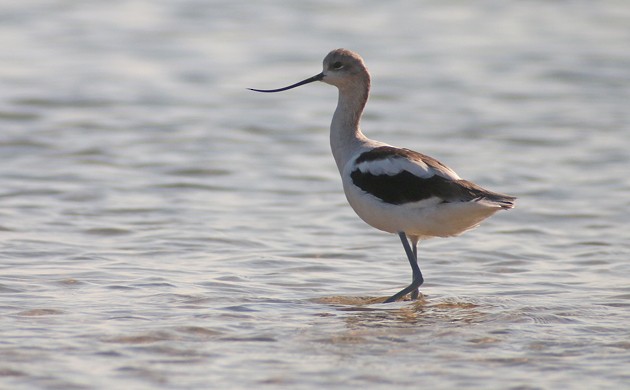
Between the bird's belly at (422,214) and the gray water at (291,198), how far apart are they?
17.9 inches

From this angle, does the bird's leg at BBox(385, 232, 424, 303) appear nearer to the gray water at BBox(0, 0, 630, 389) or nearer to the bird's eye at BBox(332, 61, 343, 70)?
the gray water at BBox(0, 0, 630, 389)

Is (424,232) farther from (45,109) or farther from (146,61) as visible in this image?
(146,61)

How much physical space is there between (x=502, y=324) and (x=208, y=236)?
265cm

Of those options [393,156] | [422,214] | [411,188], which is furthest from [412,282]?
[393,156]

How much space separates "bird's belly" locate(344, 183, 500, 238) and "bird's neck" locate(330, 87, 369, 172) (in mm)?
467

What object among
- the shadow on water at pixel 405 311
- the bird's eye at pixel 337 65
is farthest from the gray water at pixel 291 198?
the bird's eye at pixel 337 65

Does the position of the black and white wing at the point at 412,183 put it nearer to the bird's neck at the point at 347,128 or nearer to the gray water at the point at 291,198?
the bird's neck at the point at 347,128

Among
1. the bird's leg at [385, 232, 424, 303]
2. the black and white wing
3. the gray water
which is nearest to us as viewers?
the gray water

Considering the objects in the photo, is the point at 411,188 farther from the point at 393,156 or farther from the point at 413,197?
the point at 393,156

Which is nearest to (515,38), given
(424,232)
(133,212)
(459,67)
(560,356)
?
(459,67)

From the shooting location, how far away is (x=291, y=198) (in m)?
9.57

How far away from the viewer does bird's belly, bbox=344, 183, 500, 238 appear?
686 cm

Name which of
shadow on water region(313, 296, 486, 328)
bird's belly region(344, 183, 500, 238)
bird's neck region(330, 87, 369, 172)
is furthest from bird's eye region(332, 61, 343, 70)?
shadow on water region(313, 296, 486, 328)

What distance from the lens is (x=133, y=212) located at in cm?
894
